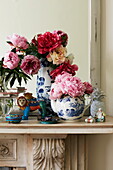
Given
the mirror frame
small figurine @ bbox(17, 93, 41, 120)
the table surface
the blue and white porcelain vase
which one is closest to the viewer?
the table surface

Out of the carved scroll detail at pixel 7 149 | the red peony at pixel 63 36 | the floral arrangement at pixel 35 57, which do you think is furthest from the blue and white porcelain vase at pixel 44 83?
the carved scroll detail at pixel 7 149

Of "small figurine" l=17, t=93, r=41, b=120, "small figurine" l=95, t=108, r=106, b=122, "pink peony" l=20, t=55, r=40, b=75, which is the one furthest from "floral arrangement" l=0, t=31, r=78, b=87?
"small figurine" l=95, t=108, r=106, b=122

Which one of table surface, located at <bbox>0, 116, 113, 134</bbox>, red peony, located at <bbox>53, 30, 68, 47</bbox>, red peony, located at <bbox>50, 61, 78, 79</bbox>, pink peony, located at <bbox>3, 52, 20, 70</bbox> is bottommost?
table surface, located at <bbox>0, 116, 113, 134</bbox>

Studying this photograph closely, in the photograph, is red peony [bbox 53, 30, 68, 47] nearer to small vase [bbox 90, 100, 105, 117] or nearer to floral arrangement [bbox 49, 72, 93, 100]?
floral arrangement [bbox 49, 72, 93, 100]

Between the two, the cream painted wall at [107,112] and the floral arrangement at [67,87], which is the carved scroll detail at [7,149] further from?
the cream painted wall at [107,112]

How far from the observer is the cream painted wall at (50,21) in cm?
140

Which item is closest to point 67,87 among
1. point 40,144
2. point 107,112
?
point 40,144

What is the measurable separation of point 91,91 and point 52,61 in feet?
0.78

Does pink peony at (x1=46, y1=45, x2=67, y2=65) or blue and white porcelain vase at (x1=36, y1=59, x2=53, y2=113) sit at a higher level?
pink peony at (x1=46, y1=45, x2=67, y2=65)

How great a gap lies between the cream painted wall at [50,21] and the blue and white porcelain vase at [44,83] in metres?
0.18

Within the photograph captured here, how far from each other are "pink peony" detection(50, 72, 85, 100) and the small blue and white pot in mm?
23

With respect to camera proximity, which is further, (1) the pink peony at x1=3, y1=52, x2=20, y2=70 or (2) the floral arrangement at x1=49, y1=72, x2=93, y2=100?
(1) the pink peony at x1=3, y1=52, x2=20, y2=70

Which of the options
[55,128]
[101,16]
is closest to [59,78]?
[55,128]

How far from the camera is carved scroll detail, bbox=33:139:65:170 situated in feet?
3.71
